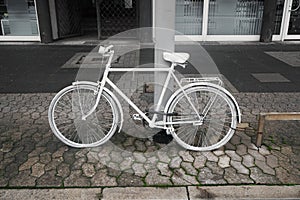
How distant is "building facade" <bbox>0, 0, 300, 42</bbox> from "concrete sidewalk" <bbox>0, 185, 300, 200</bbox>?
662 cm

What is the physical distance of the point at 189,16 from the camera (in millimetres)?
8984

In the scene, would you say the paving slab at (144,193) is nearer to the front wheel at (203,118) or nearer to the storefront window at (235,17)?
the front wheel at (203,118)

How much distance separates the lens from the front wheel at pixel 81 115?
302cm

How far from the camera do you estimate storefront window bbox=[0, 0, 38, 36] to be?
8797 millimetres

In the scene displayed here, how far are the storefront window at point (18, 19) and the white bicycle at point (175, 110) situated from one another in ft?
21.2

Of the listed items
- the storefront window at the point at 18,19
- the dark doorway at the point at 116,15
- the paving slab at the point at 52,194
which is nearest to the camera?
the paving slab at the point at 52,194

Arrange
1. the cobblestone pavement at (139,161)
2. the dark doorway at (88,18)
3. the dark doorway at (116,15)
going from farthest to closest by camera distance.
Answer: the dark doorway at (88,18) < the dark doorway at (116,15) < the cobblestone pavement at (139,161)

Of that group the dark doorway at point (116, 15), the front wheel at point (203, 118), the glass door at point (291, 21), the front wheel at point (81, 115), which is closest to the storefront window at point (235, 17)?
the glass door at point (291, 21)

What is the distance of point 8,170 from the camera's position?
2.82 m

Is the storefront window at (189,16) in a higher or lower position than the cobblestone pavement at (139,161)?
higher

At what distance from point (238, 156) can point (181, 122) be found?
708mm

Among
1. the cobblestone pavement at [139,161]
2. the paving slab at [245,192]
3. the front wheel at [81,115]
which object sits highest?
the front wheel at [81,115]

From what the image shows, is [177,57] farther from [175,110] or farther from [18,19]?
[18,19]

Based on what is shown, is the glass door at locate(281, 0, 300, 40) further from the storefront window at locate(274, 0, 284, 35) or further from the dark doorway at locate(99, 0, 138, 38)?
the dark doorway at locate(99, 0, 138, 38)
